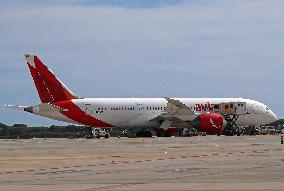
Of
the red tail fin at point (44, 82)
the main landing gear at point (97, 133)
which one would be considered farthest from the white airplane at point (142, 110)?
the main landing gear at point (97, 133)

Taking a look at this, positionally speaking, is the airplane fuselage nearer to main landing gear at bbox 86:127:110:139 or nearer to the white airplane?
the white airplane

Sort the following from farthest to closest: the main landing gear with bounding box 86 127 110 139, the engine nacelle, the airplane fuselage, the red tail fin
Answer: the airplane fuselage
the main landing gear with bounding box 86 127 110 139
the engine nacelle
the red tail fin

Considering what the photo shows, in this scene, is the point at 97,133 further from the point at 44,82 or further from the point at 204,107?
the point at 204,107

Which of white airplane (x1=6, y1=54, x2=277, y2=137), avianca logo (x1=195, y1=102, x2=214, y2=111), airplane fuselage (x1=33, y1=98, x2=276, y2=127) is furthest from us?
avianca logo (x1=195, y1=102, x2=214, y2=111)

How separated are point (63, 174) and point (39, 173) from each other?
1203 mm

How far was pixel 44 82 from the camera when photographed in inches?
4001

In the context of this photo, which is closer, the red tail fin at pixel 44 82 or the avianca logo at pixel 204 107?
the red tail fin at pixel 44 82

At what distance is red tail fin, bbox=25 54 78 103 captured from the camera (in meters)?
102

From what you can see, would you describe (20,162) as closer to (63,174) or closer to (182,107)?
(63,174)

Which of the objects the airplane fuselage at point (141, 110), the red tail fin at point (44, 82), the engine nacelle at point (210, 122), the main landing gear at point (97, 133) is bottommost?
the main landing gear at point (97, 133)

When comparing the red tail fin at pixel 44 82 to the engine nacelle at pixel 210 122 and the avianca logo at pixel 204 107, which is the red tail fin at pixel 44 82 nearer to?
the engine nacelle at pixel 210 122

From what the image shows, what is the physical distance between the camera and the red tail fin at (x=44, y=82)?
4003 inches

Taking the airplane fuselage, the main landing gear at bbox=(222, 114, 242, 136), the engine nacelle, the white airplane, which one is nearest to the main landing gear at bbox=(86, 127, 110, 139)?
the white airplane

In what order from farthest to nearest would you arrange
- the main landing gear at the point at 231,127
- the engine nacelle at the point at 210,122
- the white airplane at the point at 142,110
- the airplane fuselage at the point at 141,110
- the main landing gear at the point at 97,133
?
the main landing gear at the point at 231,127, the airplane fuselage at the point at 141,110, the main landing gear at the point at 97,133, the engine nacelle at the point at 210,122, the white airplane at the point at 142,110
